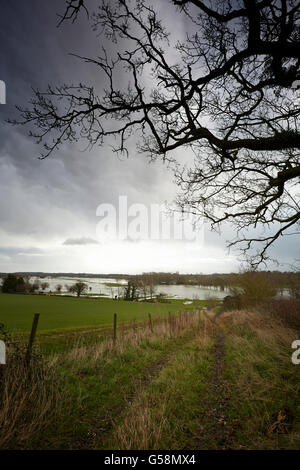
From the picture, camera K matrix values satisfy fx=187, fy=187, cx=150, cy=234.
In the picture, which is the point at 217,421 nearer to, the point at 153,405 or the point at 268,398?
the point at 268,398

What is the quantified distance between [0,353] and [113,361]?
4.63m

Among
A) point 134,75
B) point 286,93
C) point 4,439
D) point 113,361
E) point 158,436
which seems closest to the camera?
point 4,439

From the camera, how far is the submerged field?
3.12 m

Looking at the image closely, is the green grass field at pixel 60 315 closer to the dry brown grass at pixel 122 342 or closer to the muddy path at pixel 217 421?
the dry brown grass at pixel 122 342

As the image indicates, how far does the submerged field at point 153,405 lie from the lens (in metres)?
3.12

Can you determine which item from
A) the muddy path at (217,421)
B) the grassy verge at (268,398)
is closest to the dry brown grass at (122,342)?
the muddy path at (217,421)

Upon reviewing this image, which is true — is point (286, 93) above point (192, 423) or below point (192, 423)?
above

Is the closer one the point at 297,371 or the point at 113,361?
the point at 297,371

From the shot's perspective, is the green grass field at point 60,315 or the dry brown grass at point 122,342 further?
the green grass field at point 60,315

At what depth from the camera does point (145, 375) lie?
251 inches

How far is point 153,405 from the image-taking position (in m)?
4.40
